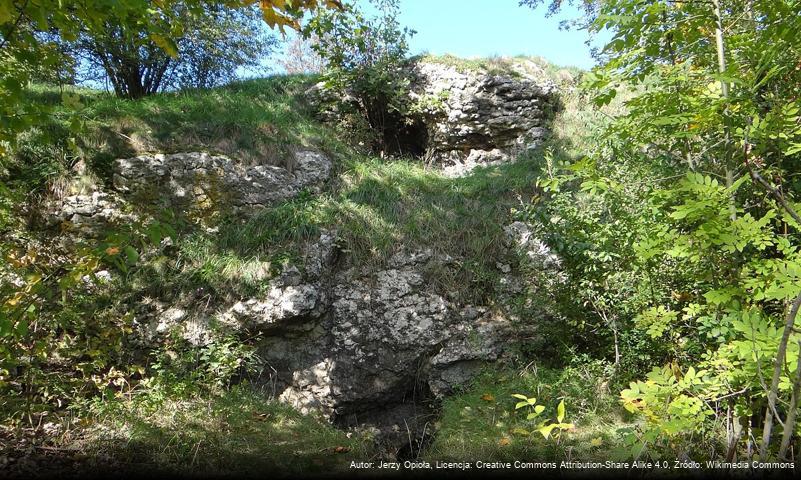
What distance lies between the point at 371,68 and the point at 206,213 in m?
4.37

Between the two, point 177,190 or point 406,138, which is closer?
point 177,190

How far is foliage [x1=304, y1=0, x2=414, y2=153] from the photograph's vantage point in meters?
8.47

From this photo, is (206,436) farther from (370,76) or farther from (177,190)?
(370,76)

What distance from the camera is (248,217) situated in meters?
6.05

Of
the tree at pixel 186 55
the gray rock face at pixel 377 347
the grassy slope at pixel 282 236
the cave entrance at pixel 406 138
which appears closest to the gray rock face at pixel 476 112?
the cave entrance at pixel 406 138

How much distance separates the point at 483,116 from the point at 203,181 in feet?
16.5

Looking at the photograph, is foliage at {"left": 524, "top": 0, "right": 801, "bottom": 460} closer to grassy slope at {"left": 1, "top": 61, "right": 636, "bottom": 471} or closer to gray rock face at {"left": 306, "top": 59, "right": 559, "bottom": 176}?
grassy slope at {"left": 1, "top": 61, "right": 636, "bottom": 471}

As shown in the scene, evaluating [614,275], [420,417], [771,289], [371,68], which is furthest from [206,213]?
[771,289]

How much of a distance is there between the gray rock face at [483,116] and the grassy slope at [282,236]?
22.1 inches

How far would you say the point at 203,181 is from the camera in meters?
6.12

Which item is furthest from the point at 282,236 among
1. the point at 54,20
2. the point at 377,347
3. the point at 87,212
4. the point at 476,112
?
the point at 476,112

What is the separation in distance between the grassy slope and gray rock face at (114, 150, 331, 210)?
0.26 m

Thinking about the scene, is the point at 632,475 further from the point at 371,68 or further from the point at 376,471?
the point at 371,68

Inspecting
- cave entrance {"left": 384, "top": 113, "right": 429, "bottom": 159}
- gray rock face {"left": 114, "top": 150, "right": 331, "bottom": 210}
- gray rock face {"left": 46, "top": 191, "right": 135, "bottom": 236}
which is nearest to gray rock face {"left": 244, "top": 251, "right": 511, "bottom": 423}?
gray rock face {"left": 114, "top": 150, "right": 331, "bottom": 210}
